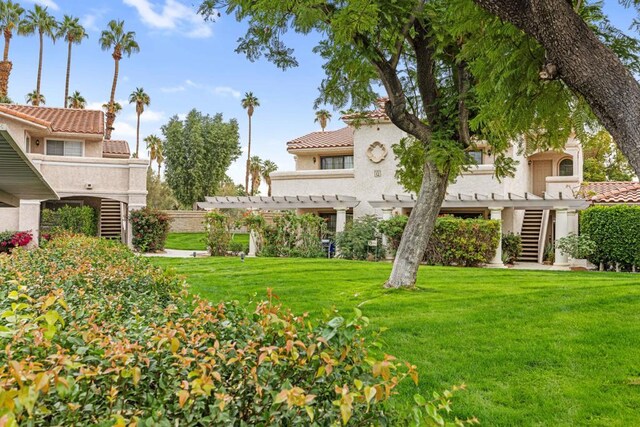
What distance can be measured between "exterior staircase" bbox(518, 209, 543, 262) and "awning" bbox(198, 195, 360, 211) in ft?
26.7

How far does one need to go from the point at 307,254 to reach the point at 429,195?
1187cm

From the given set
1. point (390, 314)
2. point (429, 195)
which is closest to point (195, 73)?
point (429, 195)

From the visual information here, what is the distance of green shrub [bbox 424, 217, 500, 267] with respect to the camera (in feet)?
66.6

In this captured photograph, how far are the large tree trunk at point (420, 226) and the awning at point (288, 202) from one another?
13.3 metres

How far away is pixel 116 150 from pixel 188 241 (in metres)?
8.04

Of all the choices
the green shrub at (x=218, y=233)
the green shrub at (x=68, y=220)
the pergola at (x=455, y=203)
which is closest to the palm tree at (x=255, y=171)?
the green shrub at (x=68, y=220)

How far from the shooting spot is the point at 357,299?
35.1 feet

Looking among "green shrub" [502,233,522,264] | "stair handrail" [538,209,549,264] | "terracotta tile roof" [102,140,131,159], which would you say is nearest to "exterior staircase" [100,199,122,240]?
"terracotta tile roof" [102,140,131,159]

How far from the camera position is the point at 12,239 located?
22.8 meters

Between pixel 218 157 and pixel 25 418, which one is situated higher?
pixel 218 157

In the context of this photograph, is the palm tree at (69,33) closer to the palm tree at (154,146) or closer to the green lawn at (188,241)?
→ the palm tree at (154,146)

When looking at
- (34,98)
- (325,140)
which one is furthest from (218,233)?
(34,98)

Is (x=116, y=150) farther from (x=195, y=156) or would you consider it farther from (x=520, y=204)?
(x=520, y=204)

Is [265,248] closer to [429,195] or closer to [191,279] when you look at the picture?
[191,279]
